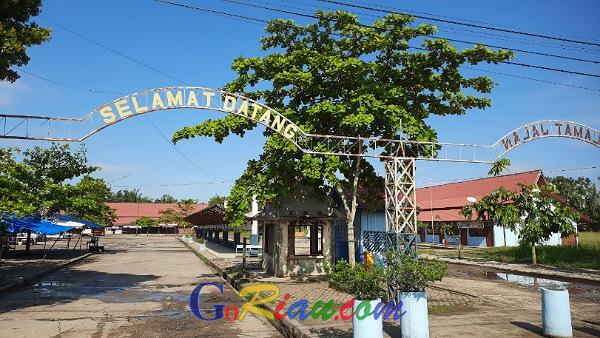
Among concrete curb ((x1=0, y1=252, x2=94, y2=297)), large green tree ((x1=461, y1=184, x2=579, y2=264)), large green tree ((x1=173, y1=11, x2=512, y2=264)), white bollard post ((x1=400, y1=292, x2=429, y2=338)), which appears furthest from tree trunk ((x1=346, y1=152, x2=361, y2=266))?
large green tree ((x1=461, y1=184, x2=579, y2=264))

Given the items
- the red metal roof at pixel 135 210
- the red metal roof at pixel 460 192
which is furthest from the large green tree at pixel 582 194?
the red metal roof at pixel 135 210

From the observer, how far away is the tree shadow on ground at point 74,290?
13812 millimetres

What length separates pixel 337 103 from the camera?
15.6 m

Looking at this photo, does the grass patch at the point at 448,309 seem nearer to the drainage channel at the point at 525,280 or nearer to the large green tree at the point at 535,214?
the drainage channel at the point at 525,280

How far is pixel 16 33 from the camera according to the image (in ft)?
39.9

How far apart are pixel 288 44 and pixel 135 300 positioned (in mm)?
10693

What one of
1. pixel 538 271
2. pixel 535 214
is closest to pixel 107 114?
pixel 538 271

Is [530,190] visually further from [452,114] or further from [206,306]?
[206,306]

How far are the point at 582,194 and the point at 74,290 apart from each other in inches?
4295

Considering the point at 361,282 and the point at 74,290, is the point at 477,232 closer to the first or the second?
the point at 74,290

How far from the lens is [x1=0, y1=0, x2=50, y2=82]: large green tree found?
38.7 feet

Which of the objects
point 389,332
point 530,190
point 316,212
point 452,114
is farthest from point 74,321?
point 530,190

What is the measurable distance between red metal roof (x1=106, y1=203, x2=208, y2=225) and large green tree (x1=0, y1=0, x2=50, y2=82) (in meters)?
79.2

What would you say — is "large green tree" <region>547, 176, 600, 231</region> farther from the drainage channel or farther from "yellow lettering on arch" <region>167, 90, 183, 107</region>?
"yellow lettering on arch" <region>167, 90, 183, 107</region>
